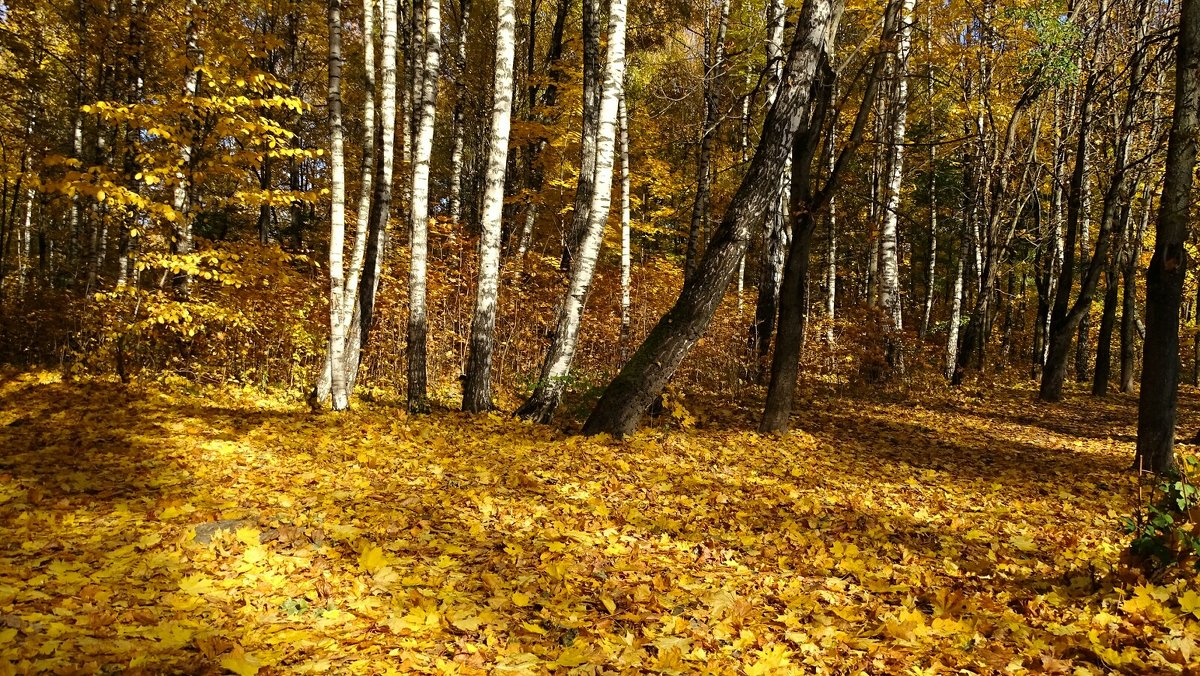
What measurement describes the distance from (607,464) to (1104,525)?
4.51 m

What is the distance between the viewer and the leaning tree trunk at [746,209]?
22.2 feet

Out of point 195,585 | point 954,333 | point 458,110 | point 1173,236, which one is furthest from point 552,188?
point 195,585

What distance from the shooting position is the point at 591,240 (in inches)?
300

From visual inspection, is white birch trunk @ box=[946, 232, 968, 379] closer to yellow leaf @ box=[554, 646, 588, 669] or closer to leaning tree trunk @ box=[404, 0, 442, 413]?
leaning tree trunk @ box=[404, 0, 442, 413]

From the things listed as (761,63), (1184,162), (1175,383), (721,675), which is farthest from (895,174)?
(721,675)

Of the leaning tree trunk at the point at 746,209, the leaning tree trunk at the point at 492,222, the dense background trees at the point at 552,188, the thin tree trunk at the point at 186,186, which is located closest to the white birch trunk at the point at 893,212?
the dense background trees at the point at 552,188

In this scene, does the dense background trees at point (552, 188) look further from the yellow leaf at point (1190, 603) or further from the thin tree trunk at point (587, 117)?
the yellow leaf at point (1190, 603)

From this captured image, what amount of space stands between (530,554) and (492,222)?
493cm

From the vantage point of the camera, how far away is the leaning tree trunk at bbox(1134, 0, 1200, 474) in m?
6.32

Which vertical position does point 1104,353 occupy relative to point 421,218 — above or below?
below

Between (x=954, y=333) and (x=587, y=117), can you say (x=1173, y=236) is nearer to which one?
(x=587, y=117)

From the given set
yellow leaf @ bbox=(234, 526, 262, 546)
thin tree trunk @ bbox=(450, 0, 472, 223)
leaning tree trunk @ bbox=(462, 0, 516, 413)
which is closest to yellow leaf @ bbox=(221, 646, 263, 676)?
yellow leaf @ bbox=(234, 526, 262, 546)

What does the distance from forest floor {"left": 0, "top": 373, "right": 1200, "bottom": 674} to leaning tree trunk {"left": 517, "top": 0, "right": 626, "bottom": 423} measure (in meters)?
0.73

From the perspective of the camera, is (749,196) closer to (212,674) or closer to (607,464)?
(607,464)
